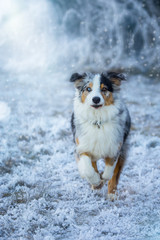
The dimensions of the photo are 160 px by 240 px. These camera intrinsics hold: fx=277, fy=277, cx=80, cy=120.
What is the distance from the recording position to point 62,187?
4590mm

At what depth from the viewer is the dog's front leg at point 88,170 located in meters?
3.81

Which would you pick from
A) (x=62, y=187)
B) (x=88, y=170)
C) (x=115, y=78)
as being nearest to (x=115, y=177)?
(x=88, y=170)

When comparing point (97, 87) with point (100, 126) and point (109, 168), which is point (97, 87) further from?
point (109, 168)

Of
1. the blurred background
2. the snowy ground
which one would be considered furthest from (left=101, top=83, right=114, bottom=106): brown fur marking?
the blurred background

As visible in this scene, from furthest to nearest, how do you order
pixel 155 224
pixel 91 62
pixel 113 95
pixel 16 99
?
pixel 91 62 < pixel 16 99 < pixel 113 95 < pixel 155 224

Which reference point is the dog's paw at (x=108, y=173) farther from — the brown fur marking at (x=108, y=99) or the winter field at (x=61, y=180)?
the brown fur marking at (x=108, y=99)

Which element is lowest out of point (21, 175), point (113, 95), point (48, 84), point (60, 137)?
point (21, 175)

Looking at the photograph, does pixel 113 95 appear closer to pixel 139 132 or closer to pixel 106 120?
pixel 106 120

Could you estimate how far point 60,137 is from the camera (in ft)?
23.4

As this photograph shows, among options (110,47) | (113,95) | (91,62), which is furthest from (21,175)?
(110,47)

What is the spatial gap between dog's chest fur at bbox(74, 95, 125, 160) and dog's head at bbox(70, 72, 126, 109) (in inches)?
6.7

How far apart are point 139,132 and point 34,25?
10856 millimetres

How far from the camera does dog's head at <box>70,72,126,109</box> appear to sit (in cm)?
363

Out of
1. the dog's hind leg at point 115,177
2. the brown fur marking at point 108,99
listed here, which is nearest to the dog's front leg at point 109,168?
the dog's hind leg at point 115,177
